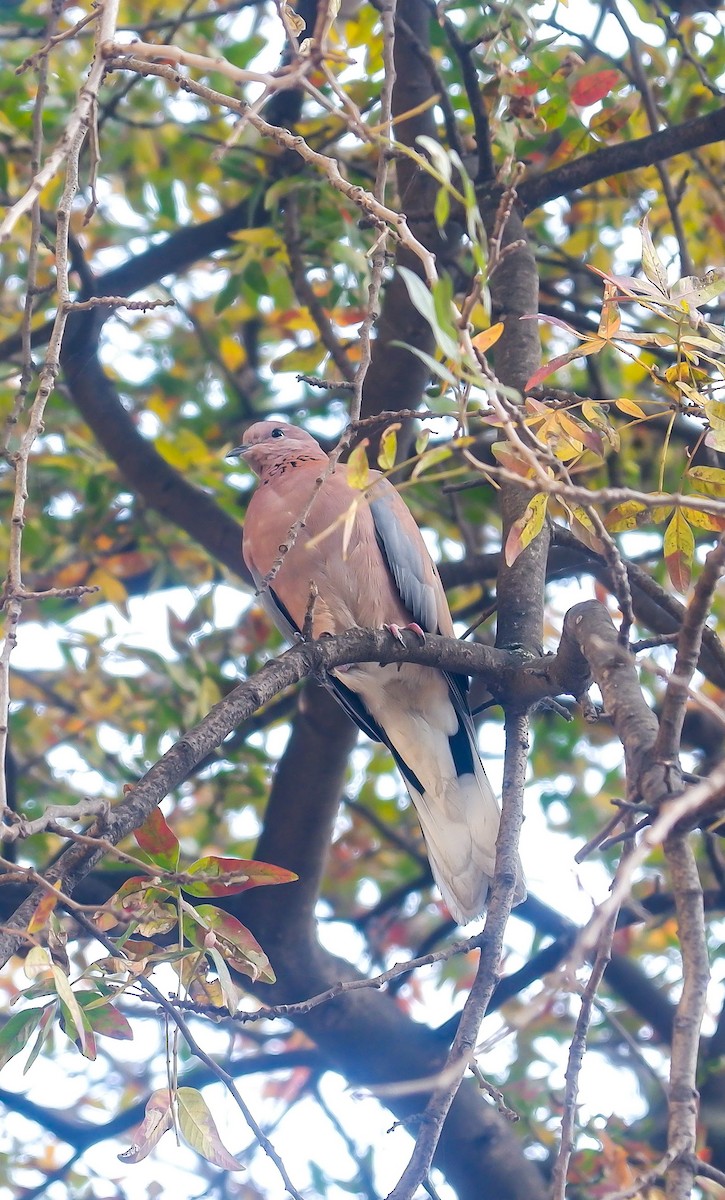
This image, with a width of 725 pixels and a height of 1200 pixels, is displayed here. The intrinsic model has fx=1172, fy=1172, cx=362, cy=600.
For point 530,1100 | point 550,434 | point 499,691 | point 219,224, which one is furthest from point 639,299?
point 530,1100

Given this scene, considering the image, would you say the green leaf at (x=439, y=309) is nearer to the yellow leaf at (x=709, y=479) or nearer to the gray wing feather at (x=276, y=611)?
the yellow leaf at (x=709, y=479)

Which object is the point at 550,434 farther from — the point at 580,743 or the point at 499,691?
the point at 580,743

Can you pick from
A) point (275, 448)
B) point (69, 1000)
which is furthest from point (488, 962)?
point (275, 448)

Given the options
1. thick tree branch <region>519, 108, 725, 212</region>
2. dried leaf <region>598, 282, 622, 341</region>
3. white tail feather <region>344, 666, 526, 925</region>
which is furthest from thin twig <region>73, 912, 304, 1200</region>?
thick tree branch <region>519, 108, 725, 212</region>

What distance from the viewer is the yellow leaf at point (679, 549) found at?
6.33 feet

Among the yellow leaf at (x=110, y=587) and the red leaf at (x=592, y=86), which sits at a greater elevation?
the red leaf at (x=592, y=86)

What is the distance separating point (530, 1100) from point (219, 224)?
10.4ft

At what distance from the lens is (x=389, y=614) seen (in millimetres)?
3365

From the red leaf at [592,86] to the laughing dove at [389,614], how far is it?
3.63 feet

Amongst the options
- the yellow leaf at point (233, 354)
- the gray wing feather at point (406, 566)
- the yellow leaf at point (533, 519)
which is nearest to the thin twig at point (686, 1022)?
the yellow leaf at point (533, 519)

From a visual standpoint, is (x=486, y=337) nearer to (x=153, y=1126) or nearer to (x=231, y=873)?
(x=231, y=873)

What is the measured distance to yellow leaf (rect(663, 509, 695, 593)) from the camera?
193 centimetres

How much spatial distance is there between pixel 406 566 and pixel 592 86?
1.32 m

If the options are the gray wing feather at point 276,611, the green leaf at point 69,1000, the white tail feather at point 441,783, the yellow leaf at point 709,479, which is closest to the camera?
the green leaf at point 69,1000
